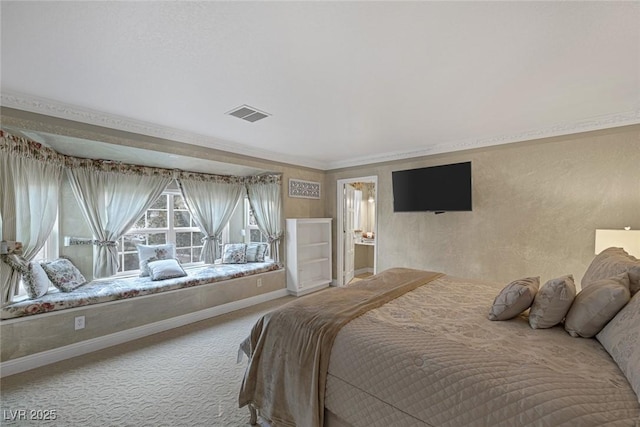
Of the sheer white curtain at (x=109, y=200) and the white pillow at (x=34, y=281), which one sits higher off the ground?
the sheer white curtain at (x=109, y=200)

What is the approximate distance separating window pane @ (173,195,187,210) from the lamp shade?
17.2ft

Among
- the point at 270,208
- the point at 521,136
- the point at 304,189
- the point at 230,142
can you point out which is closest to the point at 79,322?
the point at 230,142

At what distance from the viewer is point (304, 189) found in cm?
505

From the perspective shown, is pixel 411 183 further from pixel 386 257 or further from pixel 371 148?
pixel 386 257

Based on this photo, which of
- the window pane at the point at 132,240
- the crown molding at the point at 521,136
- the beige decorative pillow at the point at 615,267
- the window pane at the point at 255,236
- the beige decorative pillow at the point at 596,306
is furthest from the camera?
the window pane at the point at 255,236

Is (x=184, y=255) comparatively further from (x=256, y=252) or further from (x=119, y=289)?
(x=119, y=289)

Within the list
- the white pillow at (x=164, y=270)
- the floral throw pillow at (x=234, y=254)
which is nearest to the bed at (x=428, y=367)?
the white pillow at (x=164, y=270)

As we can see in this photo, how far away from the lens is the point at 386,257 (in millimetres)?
4562

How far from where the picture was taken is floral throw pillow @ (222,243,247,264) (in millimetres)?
4637

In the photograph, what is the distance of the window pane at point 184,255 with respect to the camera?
4.40m

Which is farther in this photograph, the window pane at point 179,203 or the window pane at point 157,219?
the window pane at point 179,203

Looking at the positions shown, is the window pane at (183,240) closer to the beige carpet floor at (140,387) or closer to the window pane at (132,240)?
the window pane at (132,240)

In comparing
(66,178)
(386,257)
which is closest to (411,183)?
(386,257)

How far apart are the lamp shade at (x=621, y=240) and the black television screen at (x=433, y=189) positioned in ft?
4.01
